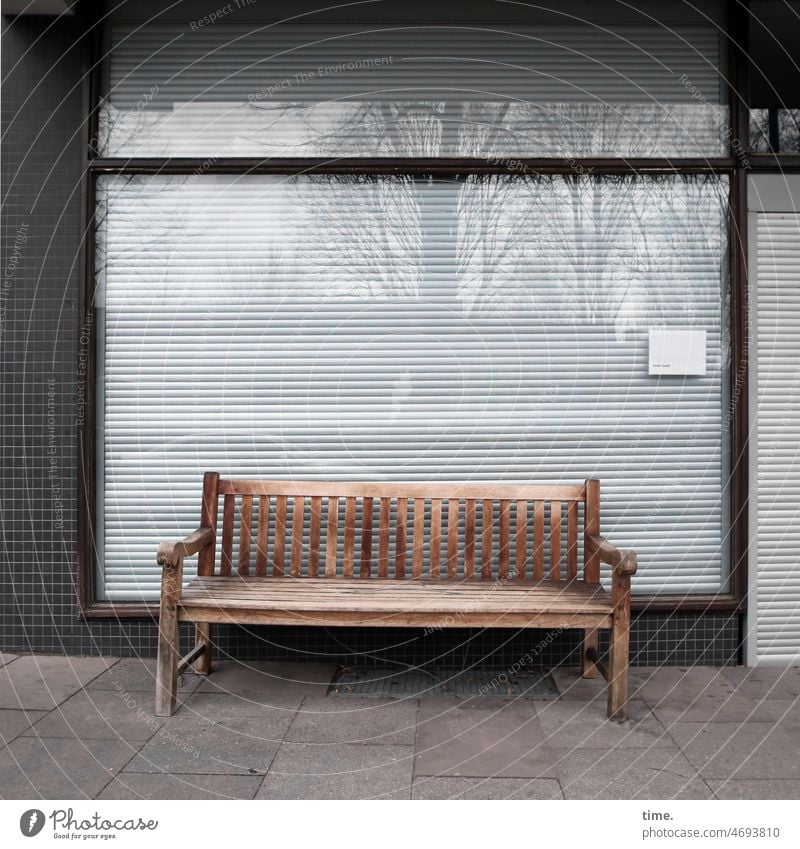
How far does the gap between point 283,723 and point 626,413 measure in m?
2.46

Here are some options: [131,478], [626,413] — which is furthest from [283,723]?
[626,413]

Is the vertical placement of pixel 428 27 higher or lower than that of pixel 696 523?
higher

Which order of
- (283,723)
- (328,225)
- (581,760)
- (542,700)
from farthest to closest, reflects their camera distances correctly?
(328,225) < (542,700) < (283,723) < (581,760)

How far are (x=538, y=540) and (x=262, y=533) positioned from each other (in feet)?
4.98

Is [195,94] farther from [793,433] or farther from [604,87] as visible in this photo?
[793,433]

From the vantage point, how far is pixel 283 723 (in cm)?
361

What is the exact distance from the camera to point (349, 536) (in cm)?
425

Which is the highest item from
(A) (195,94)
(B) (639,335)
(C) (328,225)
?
(A) (195,94)

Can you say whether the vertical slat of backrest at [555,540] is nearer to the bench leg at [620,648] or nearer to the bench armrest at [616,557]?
the bench armrest at [616,557]

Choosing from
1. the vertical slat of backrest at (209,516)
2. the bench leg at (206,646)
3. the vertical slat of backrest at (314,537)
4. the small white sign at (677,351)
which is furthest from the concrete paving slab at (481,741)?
the small white sign at (677,351)

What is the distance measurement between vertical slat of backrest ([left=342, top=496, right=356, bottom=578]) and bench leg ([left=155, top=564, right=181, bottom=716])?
36.3 inches

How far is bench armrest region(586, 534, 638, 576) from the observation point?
11.6 ft

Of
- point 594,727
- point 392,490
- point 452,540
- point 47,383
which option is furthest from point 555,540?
point 47,383

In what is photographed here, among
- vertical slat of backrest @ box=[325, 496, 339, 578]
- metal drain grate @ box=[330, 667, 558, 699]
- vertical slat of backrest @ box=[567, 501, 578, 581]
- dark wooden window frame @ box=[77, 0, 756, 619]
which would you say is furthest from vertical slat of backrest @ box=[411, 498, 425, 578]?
dark wooden window frame @ box=[77, 0, 756, 619]
